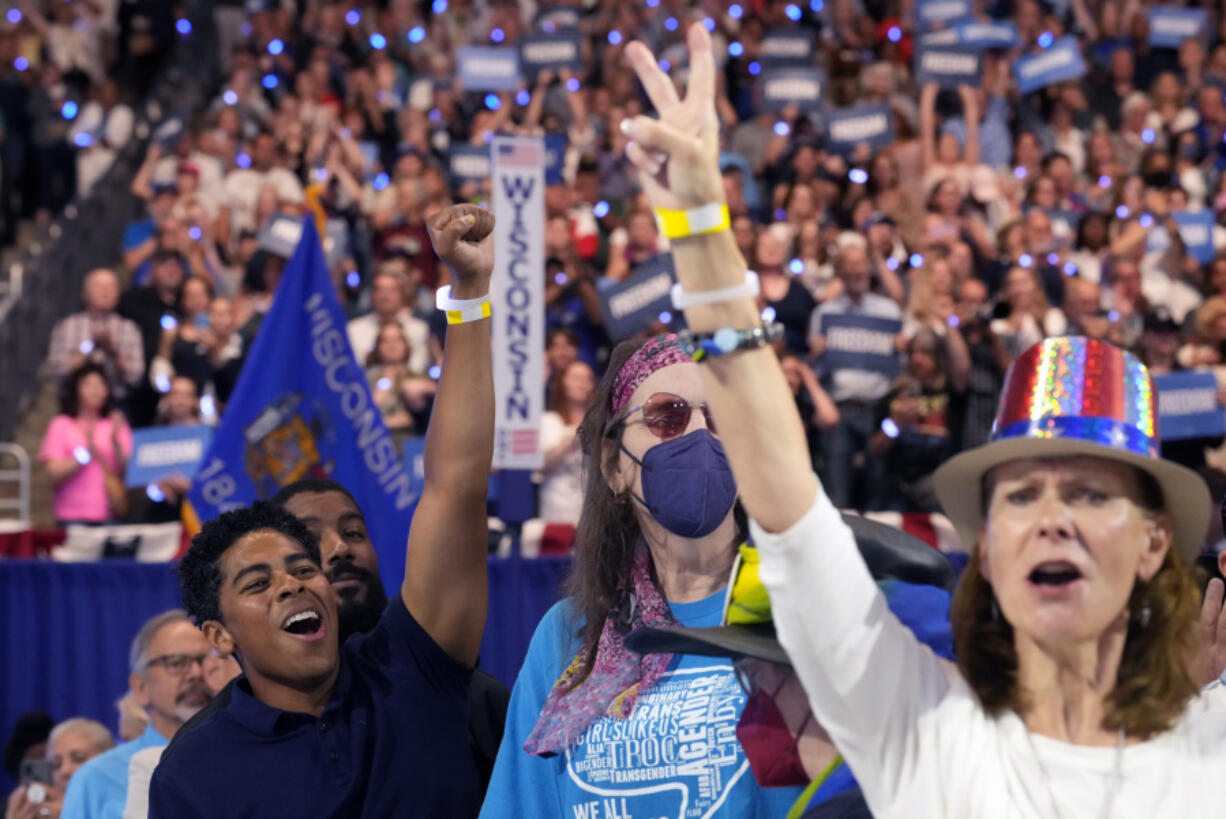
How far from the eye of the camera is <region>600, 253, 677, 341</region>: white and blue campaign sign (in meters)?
8.30

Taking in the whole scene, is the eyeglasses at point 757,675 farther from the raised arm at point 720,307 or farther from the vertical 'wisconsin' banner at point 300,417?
the vertical 'wisconsin' banner at point 300,417

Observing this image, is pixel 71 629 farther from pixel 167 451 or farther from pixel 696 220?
pixel 696 220

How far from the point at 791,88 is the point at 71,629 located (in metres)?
6.22

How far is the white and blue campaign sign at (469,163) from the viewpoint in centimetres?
1082

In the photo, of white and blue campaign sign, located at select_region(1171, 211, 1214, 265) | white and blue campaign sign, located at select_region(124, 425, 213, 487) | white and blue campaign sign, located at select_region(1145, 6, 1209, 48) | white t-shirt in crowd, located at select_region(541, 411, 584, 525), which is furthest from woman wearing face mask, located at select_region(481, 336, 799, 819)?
white and blue campaign sign, located at select_region(1145, 6, 1209, 48)

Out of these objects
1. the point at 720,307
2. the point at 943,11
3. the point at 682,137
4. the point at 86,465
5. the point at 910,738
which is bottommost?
the point at 86,465

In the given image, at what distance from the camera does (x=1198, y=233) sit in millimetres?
9875

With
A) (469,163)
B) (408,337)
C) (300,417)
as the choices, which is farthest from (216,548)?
(469,163)

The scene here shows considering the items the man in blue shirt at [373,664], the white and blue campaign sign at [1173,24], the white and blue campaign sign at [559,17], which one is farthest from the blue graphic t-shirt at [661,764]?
the white and blue campaign sign at [1173,24]

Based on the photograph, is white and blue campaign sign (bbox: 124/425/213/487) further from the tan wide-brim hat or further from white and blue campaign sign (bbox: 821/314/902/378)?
the tan wide-brim hat

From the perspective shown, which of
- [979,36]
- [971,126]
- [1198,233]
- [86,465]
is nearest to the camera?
[86,465]

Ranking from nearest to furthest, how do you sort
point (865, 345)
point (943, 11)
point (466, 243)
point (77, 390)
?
point (466, 243) < point (865, 345) < point (77, 390) < point (943, 11)

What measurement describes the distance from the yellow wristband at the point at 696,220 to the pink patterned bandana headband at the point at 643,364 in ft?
3.22

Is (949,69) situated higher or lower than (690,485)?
higher
